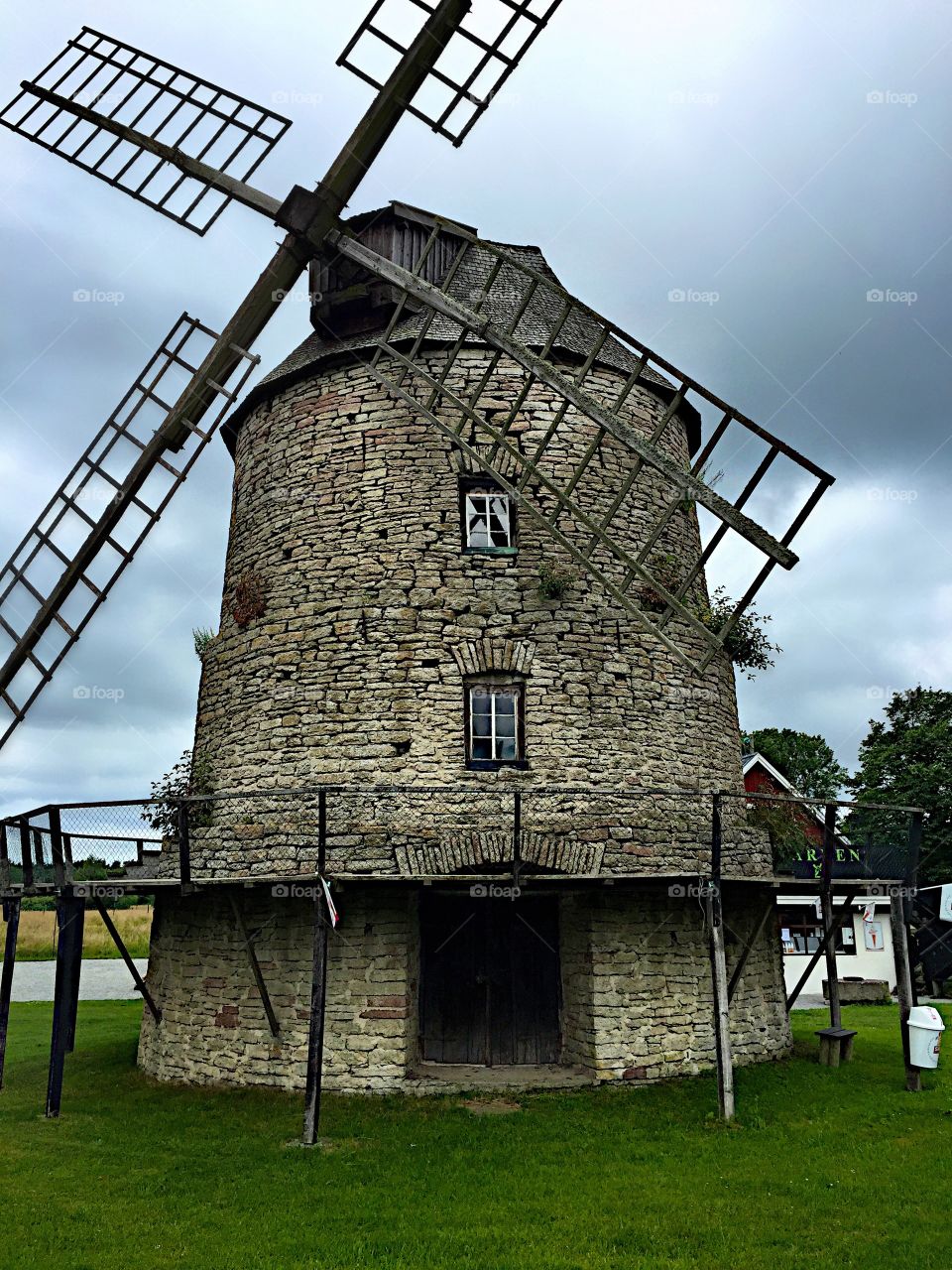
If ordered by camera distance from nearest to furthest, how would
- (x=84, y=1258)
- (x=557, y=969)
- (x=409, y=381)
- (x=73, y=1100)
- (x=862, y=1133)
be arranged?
1. (x=84, y=1258)
2. (x=862, y=1133)
3. (x=73, y=1100)
4. (x=557, y=969)
5. (x=409, y=381)

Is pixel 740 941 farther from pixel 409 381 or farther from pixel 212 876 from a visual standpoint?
pixel 409 381

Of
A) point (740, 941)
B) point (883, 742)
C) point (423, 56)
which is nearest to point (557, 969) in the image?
point (740, 941)

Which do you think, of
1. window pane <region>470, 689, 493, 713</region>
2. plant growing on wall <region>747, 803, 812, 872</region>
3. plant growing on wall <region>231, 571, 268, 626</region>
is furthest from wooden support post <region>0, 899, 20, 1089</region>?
plant growing on wall <region>747, 803, 812, 872</region>

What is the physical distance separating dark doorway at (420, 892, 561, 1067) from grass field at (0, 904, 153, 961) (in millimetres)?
19409

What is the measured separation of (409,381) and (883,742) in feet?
77.5

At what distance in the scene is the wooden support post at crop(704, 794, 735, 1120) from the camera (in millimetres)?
8492

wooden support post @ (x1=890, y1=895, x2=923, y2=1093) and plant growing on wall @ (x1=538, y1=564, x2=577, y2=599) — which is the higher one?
plant growing on wall @ (x1=538, y1=564, x2=577, y2=599)

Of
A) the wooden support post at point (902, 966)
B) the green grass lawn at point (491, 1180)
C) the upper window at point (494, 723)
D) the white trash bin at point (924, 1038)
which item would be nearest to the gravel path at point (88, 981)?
the green grass lawn at point (491, 1180)

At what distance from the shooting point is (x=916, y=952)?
18.0 meters

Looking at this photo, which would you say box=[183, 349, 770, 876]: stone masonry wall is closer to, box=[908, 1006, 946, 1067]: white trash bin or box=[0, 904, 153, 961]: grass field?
box=[908, 1006, 946, 1067]: white trash bin

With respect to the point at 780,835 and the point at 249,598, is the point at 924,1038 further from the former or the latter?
the point at 249,598

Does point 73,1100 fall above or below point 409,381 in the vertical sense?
below

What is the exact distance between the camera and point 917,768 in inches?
1021

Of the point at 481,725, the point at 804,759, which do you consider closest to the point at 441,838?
the point at 481,725
